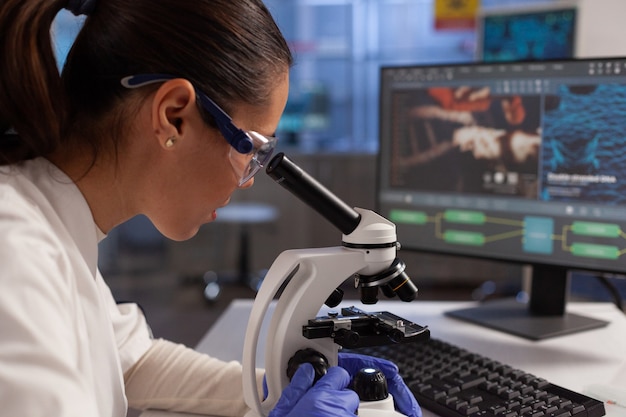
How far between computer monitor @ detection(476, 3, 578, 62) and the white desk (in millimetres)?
856

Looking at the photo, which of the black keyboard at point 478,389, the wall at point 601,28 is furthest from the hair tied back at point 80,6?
the wall at point 601,28

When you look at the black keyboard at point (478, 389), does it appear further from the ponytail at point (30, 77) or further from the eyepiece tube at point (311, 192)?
the ponytail at point (30, 77)

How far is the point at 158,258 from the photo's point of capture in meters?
4.63

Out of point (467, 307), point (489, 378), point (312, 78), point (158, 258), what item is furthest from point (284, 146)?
point (489, 378)

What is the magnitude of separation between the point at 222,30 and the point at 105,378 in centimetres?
48

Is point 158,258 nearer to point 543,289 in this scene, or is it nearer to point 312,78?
point 312,78

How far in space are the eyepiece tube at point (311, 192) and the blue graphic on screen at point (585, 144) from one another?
642 millimetres

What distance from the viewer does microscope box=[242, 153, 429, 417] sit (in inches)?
32.5

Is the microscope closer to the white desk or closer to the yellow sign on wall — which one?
the white desk

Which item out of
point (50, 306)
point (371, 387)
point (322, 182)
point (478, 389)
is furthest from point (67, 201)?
point (322, 182)

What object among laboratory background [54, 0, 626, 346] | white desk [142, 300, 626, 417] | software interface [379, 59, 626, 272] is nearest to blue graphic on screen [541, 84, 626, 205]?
software interface [379, 59, 626, 272]

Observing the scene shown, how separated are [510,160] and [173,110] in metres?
0.81

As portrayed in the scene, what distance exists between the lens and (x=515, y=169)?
4.49 feet

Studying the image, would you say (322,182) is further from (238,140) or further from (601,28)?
(238,140)
